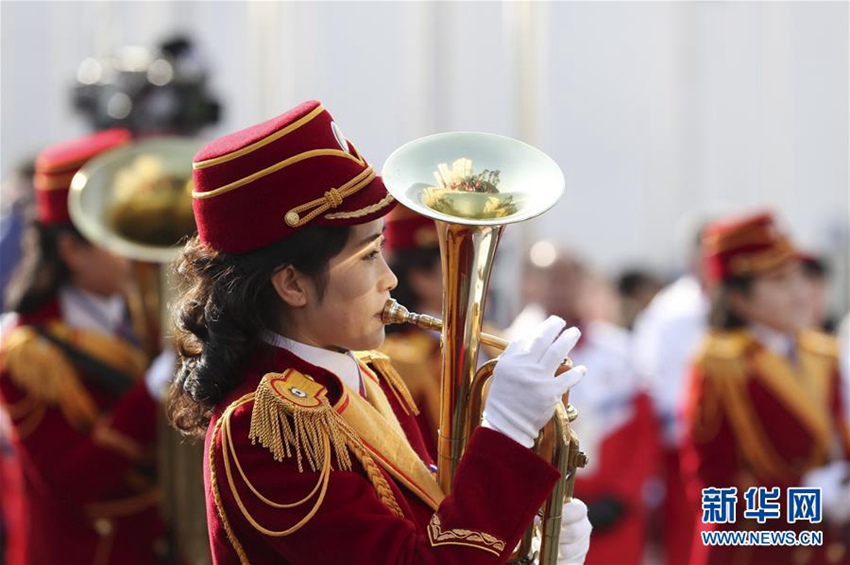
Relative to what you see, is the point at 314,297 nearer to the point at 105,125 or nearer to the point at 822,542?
the point at 822,542

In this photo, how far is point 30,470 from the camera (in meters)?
4.80

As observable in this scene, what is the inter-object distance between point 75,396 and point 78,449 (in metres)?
0.18

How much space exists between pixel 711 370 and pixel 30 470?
101 inches

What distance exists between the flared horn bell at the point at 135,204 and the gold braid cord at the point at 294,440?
238 centimetres

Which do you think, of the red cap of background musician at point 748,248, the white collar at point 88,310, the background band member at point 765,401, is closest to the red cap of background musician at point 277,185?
the white collar at point 88,310

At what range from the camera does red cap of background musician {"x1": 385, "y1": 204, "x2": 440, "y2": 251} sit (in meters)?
5.44

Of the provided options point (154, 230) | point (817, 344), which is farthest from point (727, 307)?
point (154, 230)

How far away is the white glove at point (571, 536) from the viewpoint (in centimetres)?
264

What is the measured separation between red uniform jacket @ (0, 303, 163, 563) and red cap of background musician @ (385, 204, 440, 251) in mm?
1121

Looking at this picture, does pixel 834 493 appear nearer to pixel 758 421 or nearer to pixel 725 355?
pixel 758 421

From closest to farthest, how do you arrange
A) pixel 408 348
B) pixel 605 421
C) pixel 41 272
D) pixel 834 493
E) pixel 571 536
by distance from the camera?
pixel 571 536, pixel 41 272, pixel 834 493, pixel 408 348, pixel 605 421

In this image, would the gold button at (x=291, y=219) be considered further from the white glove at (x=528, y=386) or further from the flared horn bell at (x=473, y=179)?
the white glove at (x=528, y=386)

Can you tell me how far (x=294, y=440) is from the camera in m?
2.38

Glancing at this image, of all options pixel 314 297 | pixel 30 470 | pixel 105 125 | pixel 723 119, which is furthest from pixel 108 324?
pixel 723 119
